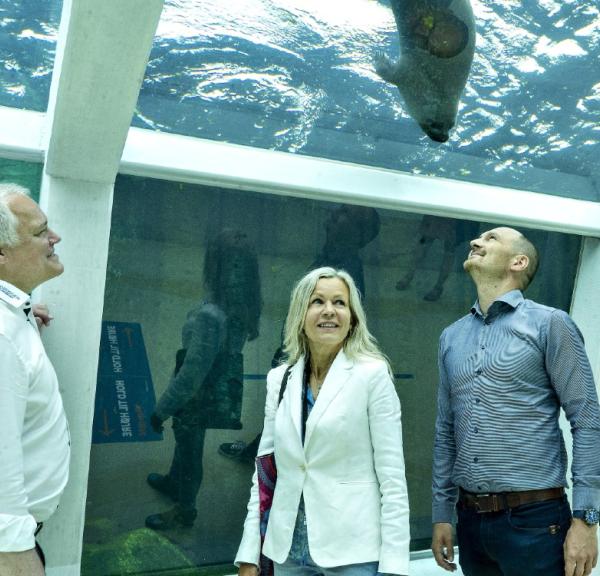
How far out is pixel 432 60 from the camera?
3.34 metres

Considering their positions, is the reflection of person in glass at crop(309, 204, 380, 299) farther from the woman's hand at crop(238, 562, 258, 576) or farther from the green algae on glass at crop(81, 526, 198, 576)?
the woman's hand at crop(238, 562, 258, 576)

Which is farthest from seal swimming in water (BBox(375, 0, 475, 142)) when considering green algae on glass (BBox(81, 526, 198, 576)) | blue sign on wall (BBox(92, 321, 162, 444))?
green algae on glass (BBox(81, 526, 198, 576))

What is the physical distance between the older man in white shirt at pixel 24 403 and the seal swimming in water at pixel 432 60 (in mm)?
1778

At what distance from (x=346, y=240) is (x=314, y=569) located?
1964mm

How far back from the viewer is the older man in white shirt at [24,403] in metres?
1.91

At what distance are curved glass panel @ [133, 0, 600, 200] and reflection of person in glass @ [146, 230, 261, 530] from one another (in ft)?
2.10

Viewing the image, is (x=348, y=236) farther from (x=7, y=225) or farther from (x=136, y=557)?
(x=7, y=225)

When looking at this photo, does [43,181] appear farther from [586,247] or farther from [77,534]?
[586,247]

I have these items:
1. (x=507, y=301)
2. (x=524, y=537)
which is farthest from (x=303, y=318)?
(x=524, y=537)

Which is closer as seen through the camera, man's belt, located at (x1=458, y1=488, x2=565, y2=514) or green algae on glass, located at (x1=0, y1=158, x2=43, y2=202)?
man's belt, located at (x1=458, y1=488, x2=565, y2=514)

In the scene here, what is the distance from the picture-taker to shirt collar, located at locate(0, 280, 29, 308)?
7.22 feet

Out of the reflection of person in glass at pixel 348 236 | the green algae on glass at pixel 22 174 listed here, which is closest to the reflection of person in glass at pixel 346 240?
the reflection of person in glass at pixel 348 236

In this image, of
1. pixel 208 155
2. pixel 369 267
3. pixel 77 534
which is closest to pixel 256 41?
pixel 208 155

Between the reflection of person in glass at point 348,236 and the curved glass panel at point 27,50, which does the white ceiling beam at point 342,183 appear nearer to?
the reflection of person in glass at point 348,236
